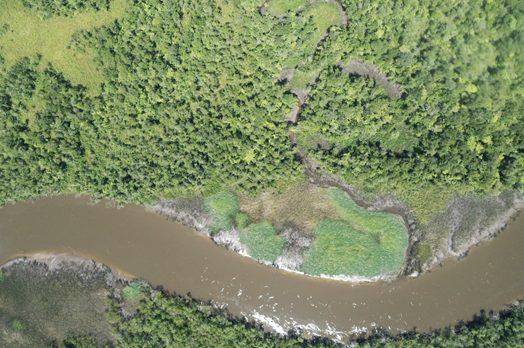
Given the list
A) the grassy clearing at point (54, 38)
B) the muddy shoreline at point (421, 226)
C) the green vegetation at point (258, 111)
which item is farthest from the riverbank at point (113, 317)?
the grassy clearing at point (54, 38)

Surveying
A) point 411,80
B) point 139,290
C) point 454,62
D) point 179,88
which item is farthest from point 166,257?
point 454,62

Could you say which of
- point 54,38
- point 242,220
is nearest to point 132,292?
point 242,220

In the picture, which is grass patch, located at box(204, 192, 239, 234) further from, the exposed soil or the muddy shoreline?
the exposed soil

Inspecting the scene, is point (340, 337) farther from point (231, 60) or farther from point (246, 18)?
point (246, 18)

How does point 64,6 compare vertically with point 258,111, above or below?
above

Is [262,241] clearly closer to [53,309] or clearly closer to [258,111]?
[258,111]

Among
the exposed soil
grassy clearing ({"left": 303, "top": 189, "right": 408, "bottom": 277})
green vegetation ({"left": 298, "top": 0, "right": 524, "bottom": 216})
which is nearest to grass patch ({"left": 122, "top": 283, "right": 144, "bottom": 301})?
grassy clearing ({"left": 303, "top": 189, "right": 408, "bottom": 277})

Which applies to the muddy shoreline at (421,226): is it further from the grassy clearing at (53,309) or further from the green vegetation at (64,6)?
the green vegetation at (64,6)
